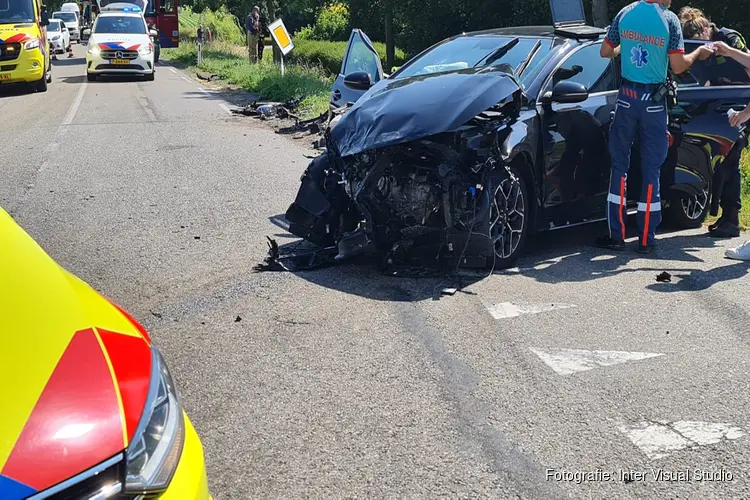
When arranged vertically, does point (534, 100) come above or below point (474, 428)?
above

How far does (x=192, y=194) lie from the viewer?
31.0ft

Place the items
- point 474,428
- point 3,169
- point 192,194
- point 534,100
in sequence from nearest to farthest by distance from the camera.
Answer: point 474,428 < point 534,100 < point 192,194 < point 3,169

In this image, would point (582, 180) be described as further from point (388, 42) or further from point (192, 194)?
point (388, 42)

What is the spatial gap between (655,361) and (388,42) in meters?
38.5

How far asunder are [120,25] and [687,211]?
22.1 m

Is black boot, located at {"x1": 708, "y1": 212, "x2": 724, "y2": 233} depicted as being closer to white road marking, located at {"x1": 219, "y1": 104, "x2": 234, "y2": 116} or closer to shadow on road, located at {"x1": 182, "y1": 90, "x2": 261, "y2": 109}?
white road marking, located at {"x1": 219, "y1": 104, "x2": 234, "y2": 116}

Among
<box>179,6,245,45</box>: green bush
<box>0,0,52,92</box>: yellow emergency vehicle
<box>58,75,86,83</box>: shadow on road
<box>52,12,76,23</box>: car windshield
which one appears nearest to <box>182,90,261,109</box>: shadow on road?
<box>0,0,52,92</box>: yellow emergency vehicle

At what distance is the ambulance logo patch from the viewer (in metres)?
6.86

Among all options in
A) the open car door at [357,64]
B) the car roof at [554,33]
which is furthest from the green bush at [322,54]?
the car roof at [554,33]

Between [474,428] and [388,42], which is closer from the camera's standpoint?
[474,428]

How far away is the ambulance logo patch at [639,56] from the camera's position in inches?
270

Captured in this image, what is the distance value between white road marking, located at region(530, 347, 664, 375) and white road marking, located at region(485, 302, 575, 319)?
585 millimetres

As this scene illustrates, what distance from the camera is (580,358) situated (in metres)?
4.94

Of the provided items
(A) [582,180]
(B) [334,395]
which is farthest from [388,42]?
(B) [334,395]
